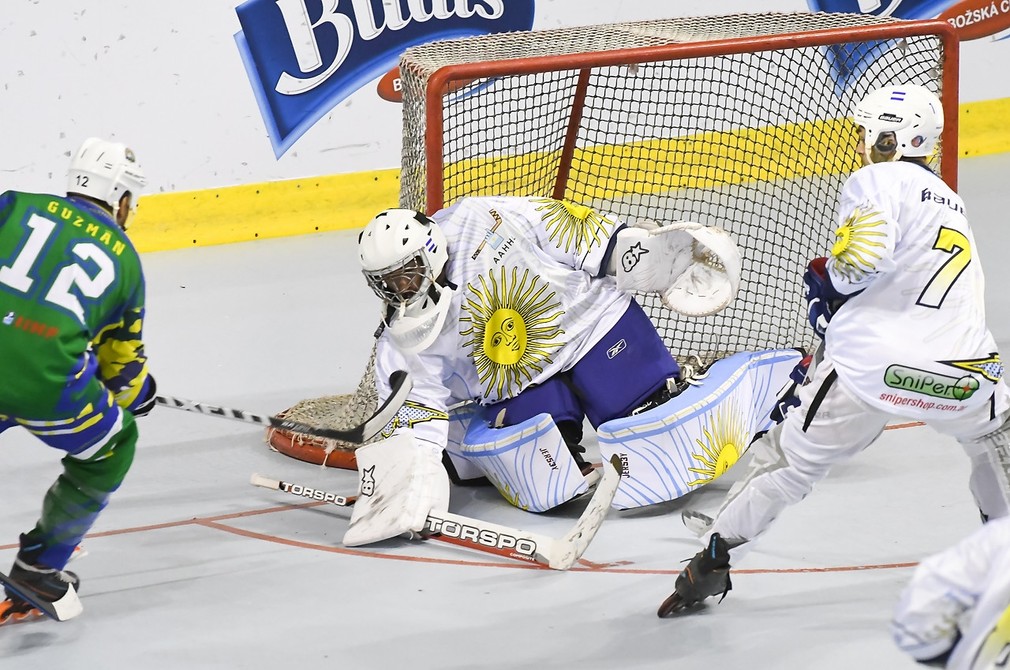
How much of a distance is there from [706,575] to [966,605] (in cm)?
130

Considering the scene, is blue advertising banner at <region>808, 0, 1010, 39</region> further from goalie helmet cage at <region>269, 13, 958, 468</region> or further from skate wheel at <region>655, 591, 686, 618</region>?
skate wheel at <region>655, 591, 686, 618</region>

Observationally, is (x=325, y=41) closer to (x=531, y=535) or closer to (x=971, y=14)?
(x=971, y=14)

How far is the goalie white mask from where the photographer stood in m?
3.68

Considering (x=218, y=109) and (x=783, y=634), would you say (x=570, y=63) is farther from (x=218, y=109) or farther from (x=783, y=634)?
(x=218, y=109)

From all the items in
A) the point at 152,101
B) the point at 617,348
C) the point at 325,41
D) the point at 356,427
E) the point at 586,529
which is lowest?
the point at 586,529

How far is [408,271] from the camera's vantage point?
3715mm

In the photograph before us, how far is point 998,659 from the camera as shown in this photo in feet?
6.06

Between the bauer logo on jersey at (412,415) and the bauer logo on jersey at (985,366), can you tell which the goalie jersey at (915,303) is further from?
the bauer logo on jersey at (412,415)

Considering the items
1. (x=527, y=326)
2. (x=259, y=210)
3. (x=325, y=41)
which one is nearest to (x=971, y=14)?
(x=325, y=41)

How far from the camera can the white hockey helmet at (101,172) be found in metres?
3.21

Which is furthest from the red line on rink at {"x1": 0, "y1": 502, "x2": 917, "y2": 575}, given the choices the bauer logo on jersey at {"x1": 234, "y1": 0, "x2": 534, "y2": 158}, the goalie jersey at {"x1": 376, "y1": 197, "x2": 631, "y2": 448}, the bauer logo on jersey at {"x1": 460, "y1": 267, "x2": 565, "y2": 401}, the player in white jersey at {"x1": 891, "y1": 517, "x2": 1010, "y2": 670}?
the bauer logo on jersey at {"x1": 234, "y1": 0, "x2": 534, "y2": 158}

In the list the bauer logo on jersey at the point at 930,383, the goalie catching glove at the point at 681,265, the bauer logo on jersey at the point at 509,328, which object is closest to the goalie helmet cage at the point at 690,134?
the bauer logo on jersey at the point at 509,328

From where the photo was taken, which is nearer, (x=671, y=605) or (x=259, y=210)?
(x=671, y=605)

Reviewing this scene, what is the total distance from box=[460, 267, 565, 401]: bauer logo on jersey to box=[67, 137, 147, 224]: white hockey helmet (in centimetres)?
103
